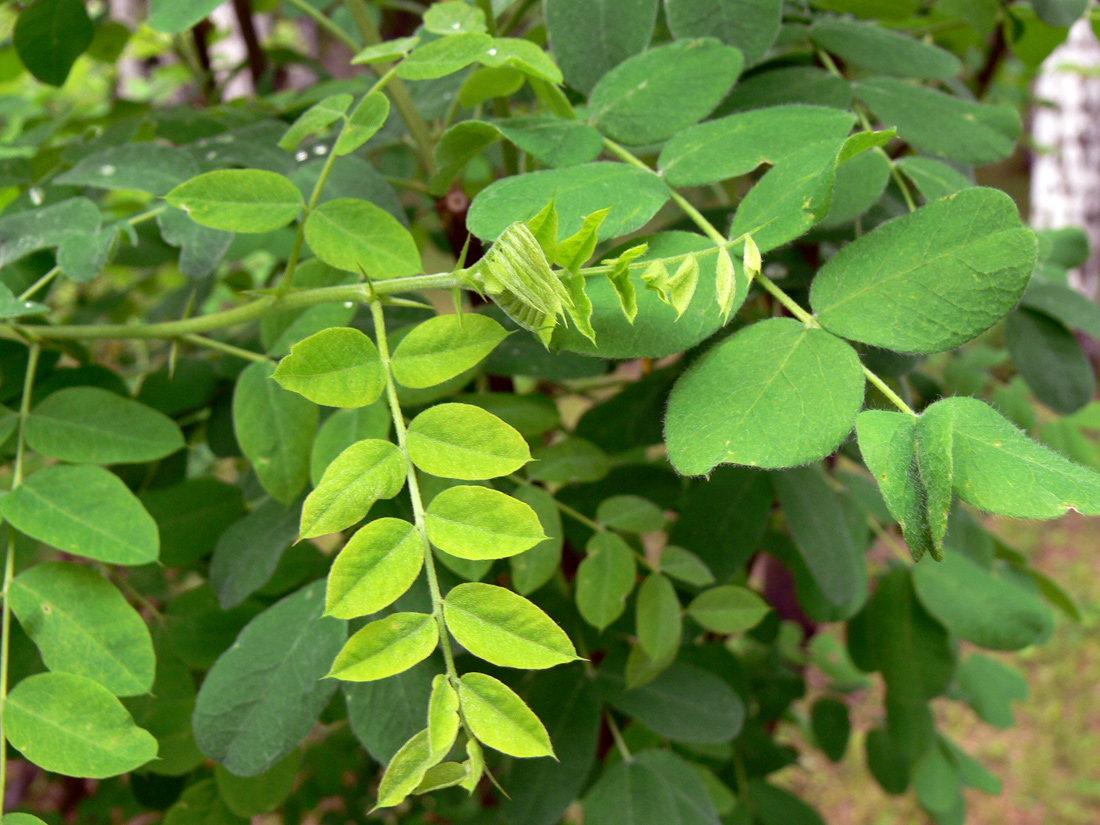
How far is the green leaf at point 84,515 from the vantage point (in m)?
0.60

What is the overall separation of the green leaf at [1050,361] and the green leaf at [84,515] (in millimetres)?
1047

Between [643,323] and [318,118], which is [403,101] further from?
[643,323]

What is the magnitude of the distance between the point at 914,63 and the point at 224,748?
93 centimetres

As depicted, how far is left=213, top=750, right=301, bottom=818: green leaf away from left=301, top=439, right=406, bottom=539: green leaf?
0.42 meters

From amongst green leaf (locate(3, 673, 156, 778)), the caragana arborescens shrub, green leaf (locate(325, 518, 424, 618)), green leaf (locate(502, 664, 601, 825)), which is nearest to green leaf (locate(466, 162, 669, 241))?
the caragana arborescens shrub

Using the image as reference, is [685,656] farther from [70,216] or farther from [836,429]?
[70,216]

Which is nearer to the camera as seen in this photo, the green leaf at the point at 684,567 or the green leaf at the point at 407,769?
the green leaf at the point at 407,769

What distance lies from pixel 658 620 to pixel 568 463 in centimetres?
18

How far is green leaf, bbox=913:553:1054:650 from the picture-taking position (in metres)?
0.94

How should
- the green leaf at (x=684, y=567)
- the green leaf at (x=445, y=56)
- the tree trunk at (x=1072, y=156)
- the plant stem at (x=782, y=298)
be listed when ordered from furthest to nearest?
the tree trunk at (x=1072, y=156), the green leaf at (x=684, y=567), the green leaf at (x=445, y=56), the plant stem at (x=782, y=298)

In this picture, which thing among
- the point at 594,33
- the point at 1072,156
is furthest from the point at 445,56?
the point at 1072,156

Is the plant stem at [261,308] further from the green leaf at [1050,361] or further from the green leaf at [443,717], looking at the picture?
the green leaf at [1050,361]

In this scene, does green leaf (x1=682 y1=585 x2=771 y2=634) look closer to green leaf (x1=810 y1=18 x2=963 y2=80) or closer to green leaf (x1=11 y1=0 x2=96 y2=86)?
green leaf (x1=810 y1=18 x2=963 y2=80)

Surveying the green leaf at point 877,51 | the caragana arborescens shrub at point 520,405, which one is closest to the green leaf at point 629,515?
the caragana arborescens shrub at point 520,405
